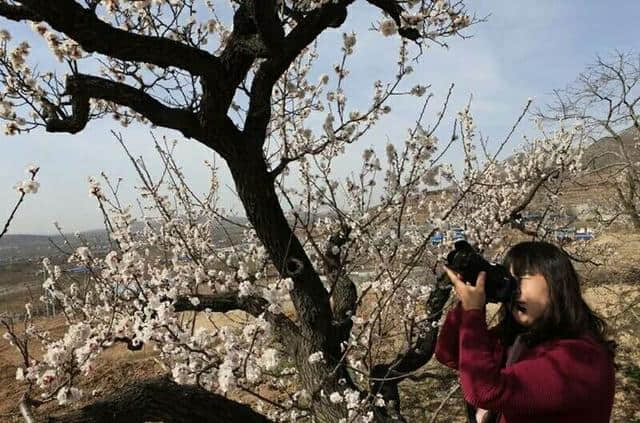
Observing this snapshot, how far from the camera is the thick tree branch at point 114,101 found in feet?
7.23

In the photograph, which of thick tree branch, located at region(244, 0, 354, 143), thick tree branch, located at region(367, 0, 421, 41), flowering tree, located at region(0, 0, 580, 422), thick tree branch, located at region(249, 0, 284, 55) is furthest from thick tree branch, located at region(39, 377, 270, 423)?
thick tree branch, located at region(367, 0, 421, 41)

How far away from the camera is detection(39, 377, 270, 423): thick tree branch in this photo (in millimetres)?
1408

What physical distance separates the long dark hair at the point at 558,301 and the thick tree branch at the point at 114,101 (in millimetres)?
1869

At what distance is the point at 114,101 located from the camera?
2350 mm

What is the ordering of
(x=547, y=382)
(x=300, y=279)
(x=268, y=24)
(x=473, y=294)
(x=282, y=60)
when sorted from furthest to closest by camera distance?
(x=300, y=279), (x=282, y=60), (x=268, y=24), (x=473, y=294), (x=547, y=382)

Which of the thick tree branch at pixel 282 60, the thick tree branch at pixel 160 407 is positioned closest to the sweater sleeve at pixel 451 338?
the thick tree branch at pixel 160 407

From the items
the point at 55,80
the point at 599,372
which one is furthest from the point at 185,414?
the point at 55,80

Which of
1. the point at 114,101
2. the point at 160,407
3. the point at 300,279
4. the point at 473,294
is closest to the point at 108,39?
the point at 114,101

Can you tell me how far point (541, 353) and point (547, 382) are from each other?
9cm

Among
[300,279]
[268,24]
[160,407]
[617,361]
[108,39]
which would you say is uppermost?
[268,24]

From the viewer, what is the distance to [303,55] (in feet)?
14.0

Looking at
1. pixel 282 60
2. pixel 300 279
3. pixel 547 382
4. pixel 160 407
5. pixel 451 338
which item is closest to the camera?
pixel 547 382

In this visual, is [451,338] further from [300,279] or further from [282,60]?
[282,60]

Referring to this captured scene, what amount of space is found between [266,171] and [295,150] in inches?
63.7
